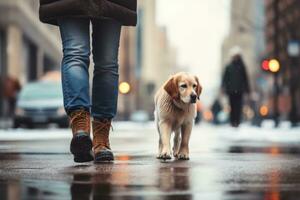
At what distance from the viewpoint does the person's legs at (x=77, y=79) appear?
5719mm

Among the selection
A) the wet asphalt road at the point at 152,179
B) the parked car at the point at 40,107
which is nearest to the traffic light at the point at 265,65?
the parked car at the point at 40,107

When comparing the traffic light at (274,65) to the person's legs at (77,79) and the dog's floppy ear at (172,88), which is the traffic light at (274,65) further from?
the person's legs at (77,79)

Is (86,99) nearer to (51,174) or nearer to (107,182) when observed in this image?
(51,174)

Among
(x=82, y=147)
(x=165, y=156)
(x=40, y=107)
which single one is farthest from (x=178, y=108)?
(x=40, y=107)

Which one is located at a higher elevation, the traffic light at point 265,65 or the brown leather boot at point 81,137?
the traffic light at point 265,65

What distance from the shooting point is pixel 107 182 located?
4.39m

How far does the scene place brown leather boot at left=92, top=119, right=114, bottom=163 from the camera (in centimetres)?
594

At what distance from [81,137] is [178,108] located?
1308 millimetres

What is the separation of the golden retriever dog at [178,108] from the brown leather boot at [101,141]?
0.62m

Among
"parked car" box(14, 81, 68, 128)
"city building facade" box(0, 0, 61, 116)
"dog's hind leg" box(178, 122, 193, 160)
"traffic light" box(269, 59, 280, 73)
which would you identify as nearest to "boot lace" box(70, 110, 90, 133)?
→ "dog's hind leg" box(178, 122, 193, 160)

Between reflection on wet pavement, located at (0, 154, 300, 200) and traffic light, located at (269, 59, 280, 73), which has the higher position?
traffic light, located at (269, 59, 280, 73)

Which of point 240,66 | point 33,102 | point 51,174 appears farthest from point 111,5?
point 33,102

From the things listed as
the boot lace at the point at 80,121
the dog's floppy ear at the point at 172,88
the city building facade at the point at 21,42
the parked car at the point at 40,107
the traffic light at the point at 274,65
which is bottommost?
the parked car at the point at 40,107

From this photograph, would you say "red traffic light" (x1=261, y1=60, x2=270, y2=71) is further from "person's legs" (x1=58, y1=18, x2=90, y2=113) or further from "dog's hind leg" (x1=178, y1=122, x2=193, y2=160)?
"person's legs" (x1=58, y1=18, x2=90, y2=113)
